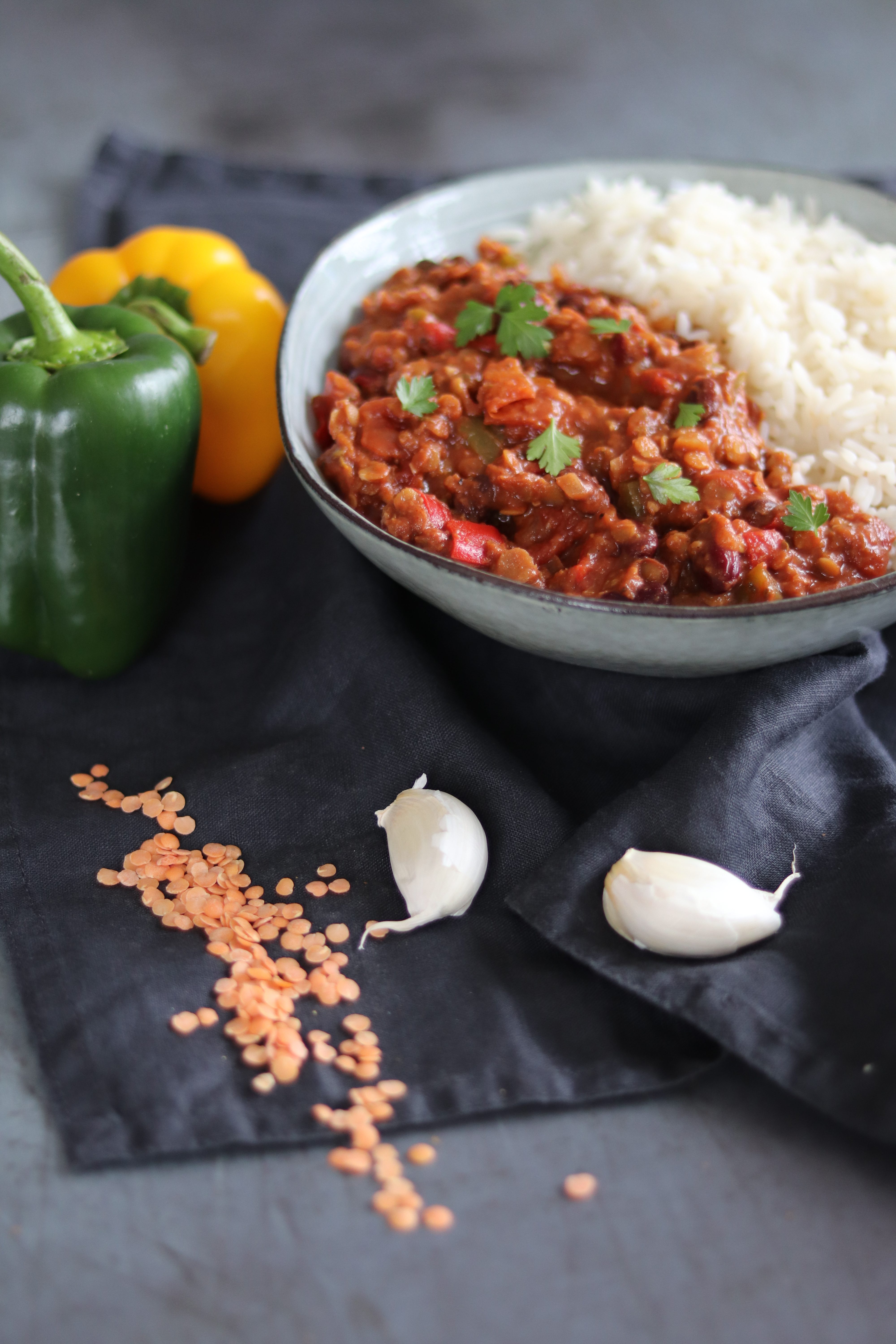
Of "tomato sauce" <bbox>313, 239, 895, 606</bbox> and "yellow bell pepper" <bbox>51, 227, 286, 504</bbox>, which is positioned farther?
"yellow bell pepper" <bbox>51, 227, 286, 504</bbox>

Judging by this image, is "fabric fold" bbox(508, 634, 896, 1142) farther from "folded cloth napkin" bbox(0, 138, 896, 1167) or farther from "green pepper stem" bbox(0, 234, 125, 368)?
"green pepper stem" bbox(0, 234, 125, 368)

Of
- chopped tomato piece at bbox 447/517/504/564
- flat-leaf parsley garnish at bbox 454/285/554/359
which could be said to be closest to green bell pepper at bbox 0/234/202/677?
flat-leaf parsley garnish at bbox 454/285/554/359

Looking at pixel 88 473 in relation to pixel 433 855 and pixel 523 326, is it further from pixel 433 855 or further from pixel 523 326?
pixel 433 855

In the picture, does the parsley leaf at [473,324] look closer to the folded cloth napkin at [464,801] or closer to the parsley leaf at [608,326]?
the parsley leaf at [608,326]

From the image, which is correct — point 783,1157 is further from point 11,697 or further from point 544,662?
point 11,697

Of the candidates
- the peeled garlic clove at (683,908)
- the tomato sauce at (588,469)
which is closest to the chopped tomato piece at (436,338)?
the tomato sauce at (588,469)

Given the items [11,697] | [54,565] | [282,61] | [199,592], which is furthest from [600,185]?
[282,61]

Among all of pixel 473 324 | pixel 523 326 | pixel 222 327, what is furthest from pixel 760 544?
pixel 222 327
